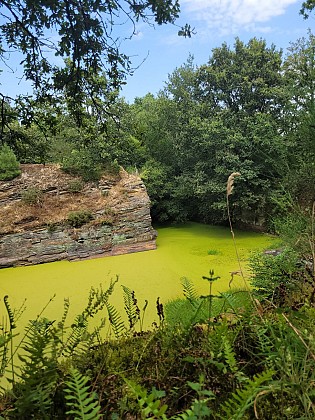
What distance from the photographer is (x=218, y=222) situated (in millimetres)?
10633

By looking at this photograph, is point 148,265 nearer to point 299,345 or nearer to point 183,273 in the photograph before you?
point 183,273

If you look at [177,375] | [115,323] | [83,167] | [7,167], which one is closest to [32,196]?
[7,167]

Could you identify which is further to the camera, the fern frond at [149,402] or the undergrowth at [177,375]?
the undergrowth at [177,375]

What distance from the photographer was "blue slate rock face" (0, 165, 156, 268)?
6.93 metres

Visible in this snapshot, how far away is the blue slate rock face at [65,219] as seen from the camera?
6.93 m

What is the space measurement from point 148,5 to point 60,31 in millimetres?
503

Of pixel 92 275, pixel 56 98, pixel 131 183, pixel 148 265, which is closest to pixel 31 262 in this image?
pixel 92 275

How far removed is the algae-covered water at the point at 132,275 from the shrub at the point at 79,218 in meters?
1.10

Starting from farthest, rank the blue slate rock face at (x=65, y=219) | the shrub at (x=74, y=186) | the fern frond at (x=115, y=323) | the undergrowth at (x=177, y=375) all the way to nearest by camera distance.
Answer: the shrub at (x=74, y=186) → the blue slate rock face at (x=65, y=219) → the fern frond at (x=115, y=323) → the undergrowth at (x=177, y=375)

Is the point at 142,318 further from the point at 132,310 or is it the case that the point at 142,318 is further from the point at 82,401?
the point at 82,401

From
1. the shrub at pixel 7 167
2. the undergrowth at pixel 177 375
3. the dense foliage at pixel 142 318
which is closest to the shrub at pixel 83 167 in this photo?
the dense foliage at pixel 142 318

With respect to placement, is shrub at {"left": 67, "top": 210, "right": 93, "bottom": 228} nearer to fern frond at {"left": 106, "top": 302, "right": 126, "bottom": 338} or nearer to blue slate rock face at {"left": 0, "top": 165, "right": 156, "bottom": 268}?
blue slate rock face at {"left": 0, "top": 165, "right": 156, "bottom": 268}

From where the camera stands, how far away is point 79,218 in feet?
24.2

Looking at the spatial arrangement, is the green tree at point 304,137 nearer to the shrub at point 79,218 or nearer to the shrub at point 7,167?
the shrub at point 79,218
